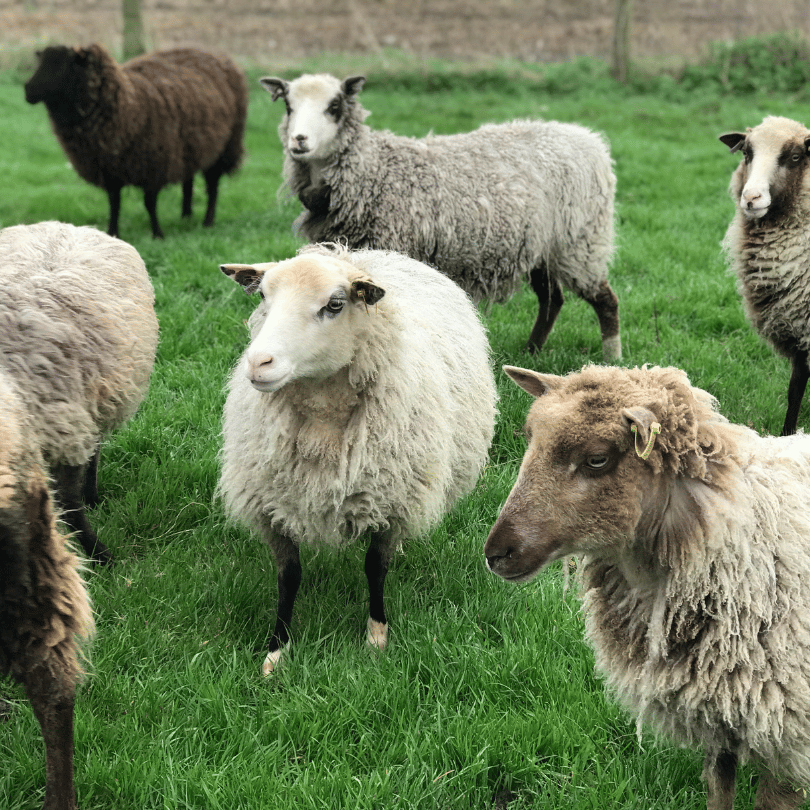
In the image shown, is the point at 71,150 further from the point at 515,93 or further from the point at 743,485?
the point at 515,93

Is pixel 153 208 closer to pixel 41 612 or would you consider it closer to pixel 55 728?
pixel 41 612

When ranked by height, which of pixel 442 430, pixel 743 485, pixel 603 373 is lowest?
pixel 442 430

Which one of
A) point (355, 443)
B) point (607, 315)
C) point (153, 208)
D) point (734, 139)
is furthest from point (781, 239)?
point (153, 208)

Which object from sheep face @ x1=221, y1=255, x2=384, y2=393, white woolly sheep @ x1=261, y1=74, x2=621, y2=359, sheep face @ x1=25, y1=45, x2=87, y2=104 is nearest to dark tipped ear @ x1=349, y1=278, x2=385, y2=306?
sheep face @ x1=221, y1=255, x2=384, y2=393

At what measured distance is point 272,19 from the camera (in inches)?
703

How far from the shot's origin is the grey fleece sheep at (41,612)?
6.97 feet

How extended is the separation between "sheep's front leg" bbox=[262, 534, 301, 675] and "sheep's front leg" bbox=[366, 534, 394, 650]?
28cm

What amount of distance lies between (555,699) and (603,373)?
47.4 inches

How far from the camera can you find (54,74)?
7418 millimetres

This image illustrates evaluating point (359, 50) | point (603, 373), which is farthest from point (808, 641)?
point (359, 50)

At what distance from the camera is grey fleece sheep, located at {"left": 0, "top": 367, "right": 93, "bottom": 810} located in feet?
6.97

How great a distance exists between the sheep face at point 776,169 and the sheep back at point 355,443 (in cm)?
217

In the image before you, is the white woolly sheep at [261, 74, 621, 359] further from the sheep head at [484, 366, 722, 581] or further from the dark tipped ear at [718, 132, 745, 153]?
the sheep head at [484, 366, 722, 581]

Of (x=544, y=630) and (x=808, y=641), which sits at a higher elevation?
(x=808, y=641)
